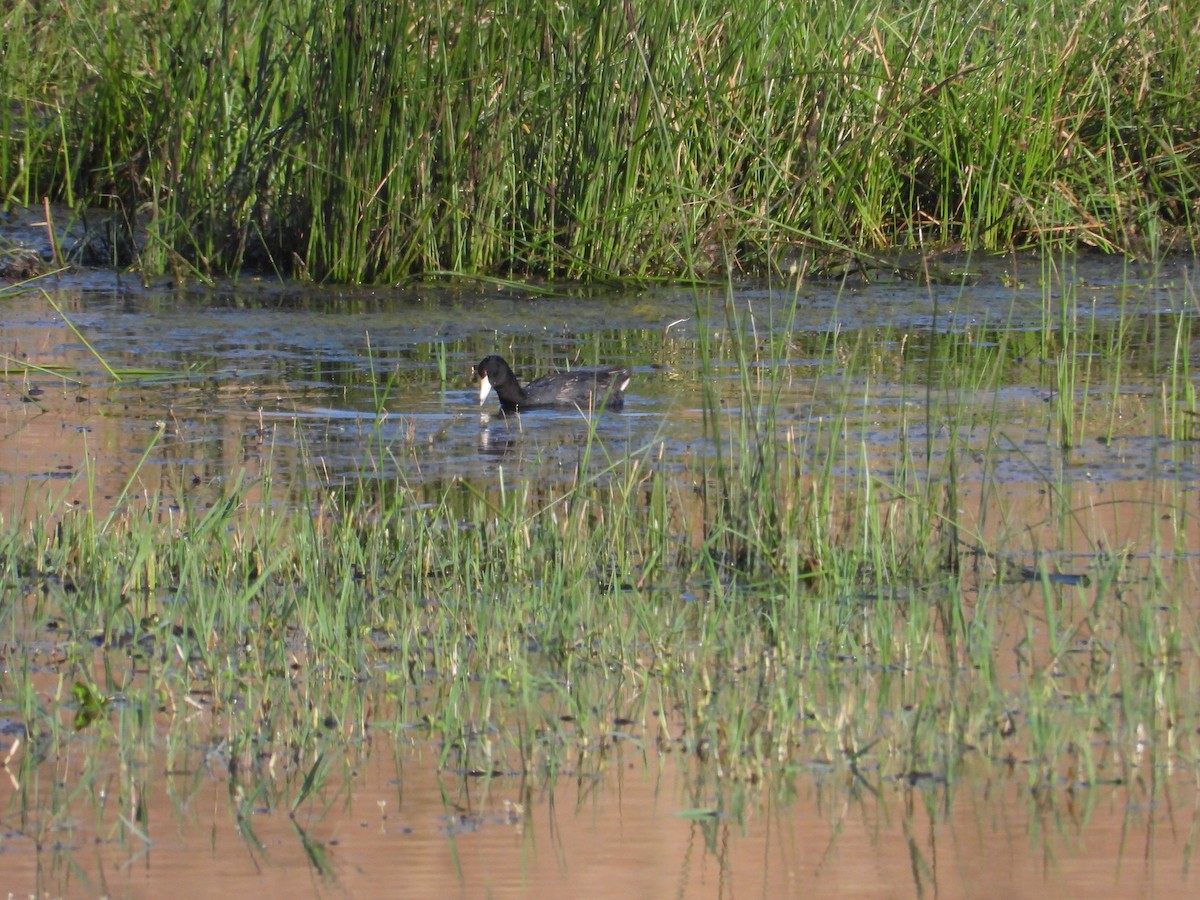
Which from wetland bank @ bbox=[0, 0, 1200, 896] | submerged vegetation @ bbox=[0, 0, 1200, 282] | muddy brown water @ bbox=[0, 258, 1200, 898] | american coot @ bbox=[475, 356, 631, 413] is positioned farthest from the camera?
submerged vegetation @ bbox=[0, 0, 1200, 282]

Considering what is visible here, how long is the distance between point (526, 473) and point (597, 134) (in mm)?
3836

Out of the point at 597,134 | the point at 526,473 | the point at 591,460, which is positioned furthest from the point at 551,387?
the point at 597,134

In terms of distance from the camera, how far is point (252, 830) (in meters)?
3.62

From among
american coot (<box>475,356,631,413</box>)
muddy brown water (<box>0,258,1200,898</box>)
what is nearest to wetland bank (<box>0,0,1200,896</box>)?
muddy brown water (<box>0,258,1200,898</box>)

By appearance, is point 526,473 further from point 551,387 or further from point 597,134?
point 597,134

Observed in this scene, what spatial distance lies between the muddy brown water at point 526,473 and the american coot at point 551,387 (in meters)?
0.11

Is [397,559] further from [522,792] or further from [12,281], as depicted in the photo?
[12,281]

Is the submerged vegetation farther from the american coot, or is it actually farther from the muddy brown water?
the american coot

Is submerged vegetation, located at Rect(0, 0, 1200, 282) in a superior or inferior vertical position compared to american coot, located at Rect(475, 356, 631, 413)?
superior

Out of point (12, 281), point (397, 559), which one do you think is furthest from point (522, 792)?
point (12, 281)

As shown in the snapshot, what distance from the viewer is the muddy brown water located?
342 centimetres

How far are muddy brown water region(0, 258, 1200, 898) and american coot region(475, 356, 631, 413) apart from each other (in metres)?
0.11

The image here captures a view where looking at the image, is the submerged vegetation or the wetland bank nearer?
the wetland bank

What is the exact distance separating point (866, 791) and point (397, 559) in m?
1.94
